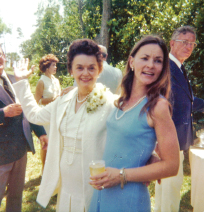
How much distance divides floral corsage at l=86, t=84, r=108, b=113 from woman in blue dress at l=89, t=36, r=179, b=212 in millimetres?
240

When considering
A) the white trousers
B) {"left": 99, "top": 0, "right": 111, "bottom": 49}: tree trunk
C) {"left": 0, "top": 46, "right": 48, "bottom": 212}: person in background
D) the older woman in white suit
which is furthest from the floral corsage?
{"left": 99, "top": 0, "right": 111, "bottom": 49}: tree trunk

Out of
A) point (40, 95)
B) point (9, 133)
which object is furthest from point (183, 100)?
point (40, 95)

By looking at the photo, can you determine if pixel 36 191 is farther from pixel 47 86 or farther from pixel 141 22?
pixel 141 22

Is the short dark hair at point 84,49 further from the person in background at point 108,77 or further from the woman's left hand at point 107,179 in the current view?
the person in background at point 108,77

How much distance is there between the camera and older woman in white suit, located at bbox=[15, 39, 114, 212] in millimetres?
1848

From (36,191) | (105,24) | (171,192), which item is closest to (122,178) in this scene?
(171,192)

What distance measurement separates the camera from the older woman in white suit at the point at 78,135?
1.85m

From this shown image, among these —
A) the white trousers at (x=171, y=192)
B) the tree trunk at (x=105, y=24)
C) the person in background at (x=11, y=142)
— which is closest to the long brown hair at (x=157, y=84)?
the person in background at (x=11, y=142)

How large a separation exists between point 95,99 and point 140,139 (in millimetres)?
619

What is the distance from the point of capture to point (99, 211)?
1.64 meters

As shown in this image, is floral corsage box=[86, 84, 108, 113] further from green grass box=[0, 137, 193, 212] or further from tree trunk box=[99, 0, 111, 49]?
tree trunk box=[99, 0, 111, 49]

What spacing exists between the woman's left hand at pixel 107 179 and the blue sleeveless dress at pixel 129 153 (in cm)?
10

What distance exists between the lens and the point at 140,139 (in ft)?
4.70

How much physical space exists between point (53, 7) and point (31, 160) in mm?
23603
